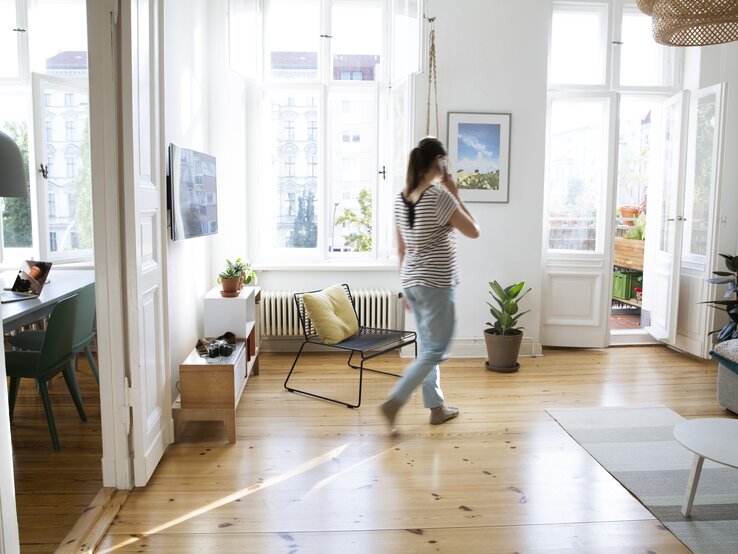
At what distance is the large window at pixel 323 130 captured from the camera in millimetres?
5188

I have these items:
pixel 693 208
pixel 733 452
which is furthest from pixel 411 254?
pixel 693 208

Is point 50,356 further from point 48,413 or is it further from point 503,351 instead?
point 503,351

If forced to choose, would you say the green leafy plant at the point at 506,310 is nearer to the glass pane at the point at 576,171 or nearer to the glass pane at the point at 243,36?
the glass pane at the point at 576,171

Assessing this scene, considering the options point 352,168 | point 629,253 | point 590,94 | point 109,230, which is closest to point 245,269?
point 352,168

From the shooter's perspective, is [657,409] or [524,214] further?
[524,214]

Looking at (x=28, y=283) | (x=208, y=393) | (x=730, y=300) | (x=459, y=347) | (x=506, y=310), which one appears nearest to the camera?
(x=208, y=393)

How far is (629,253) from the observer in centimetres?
702

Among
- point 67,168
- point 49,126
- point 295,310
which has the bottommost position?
point 295,310

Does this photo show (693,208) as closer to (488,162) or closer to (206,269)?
(488,162)

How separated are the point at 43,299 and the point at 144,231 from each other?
94 centimetres

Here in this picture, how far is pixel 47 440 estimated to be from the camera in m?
3.41

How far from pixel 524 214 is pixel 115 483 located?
3.76 metres

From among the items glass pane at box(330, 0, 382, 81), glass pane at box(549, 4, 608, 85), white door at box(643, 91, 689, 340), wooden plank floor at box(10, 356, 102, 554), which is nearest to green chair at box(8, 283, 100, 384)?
wooden plank floor at box(10, 356, 102, 554)

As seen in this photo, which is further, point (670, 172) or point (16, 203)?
point (670, 172)
